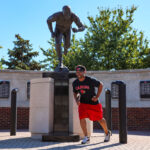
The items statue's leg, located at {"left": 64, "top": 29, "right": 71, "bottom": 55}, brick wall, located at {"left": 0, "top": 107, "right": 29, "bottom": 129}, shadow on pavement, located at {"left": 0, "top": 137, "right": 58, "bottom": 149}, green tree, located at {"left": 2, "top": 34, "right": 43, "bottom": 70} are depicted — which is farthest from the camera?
green tree, located at {"left": 2, "top": 34, "right": 43, "bottom": 70}

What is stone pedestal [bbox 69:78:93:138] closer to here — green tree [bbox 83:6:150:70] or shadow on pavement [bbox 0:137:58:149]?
shadow on pavement [bbox 0:137:58:149]

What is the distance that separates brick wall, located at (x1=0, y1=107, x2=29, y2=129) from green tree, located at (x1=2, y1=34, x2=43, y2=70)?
22113 mm

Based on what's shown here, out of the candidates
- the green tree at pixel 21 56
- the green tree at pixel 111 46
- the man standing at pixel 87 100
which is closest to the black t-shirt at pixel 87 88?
the man standing at pixel 87 100

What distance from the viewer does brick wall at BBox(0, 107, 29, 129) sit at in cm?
1048

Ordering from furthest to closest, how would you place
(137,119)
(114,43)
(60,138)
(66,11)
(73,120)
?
1. (114,43)
2. (137,119)
3. (66,11)
4. (73,120)
5. (60,138)

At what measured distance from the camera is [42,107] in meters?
6.44

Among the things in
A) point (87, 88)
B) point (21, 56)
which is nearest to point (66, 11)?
point (87, 88)

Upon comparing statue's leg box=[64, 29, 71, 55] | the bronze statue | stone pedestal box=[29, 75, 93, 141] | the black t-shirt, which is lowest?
stone pedestal box=[29, 75, 93, 141]

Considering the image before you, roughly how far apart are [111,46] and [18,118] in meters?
13.9

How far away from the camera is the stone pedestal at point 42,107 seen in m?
6.34

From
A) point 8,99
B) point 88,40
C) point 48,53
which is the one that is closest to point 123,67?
point 88,40

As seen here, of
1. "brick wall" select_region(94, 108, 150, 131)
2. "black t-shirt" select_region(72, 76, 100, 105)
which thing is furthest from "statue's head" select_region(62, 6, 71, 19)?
"brick wall" select_region(94, 108, 150, 131)

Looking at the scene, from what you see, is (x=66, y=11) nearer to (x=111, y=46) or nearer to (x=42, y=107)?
(x=42, y=107)

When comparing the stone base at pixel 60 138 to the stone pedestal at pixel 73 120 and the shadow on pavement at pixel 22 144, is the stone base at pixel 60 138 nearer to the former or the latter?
the shadow on pavement at pixel 22 144
